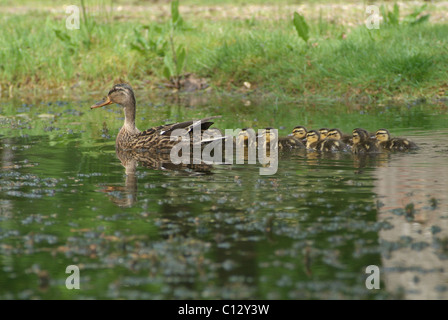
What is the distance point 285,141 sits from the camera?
9.46m

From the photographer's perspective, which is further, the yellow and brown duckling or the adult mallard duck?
the adult mallard duck

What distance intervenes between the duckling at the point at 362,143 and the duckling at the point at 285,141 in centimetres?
67

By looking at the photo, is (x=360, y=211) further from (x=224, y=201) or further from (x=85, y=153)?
(x=85, y=153)

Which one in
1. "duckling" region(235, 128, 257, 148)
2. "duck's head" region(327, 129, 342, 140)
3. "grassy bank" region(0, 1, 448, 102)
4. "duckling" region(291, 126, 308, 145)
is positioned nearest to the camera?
"duck's head" region(327, 129, 342, 140)

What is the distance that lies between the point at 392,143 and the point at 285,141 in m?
1.29

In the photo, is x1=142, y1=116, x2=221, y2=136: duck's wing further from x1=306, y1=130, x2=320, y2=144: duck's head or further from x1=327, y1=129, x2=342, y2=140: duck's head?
x1=327, y1=129, x2=342, y2=140: duck's head

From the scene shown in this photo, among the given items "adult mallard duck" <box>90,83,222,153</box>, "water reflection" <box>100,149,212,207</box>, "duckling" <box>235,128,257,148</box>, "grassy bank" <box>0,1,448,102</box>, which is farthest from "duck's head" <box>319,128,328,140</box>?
"grassy bank" <box>0,1,448,102</box>

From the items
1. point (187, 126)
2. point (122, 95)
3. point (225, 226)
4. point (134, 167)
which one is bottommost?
point (225, 226)

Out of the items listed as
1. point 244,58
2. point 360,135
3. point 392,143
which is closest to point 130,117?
point 360,135

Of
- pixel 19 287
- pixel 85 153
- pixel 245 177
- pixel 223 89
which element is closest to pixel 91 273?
pixel 19 287

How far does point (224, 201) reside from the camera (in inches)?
258

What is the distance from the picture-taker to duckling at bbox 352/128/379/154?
895cm

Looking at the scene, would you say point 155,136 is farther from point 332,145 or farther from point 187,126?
point 332,145

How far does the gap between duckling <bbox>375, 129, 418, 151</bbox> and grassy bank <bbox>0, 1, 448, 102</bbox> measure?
4219 millimetres
